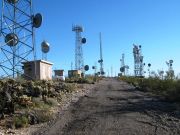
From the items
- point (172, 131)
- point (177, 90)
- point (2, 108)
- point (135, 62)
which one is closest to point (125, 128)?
point (172, 131)

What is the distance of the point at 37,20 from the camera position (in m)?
29.7

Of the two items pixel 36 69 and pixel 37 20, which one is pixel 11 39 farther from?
pixel 36 69

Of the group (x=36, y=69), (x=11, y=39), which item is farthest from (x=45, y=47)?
(x=11, y=39)

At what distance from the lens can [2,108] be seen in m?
15.9

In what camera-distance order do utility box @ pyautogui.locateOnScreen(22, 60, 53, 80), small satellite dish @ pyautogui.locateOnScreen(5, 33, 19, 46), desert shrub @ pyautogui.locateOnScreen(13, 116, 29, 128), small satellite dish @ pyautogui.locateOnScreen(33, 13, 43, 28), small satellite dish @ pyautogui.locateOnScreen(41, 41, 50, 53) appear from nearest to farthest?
desert shrub @ pyautogui.locateOnScreen(13, 116, 29, 128)
small satellite dish @ pyautogui.locateOnScreen(5, 33, 19, 46)
small satellite dish @ pyautogui.locateOnScreen(33, 13, 43, 28)
utility box @ pyautogui.locateOnScreen(22, 60, 53, 80)
small satellite dish @ pyautogui.locateOnScreen(41, 41, 50, 53)

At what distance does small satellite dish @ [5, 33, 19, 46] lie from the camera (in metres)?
28.4

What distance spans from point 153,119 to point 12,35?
1629 centimetres

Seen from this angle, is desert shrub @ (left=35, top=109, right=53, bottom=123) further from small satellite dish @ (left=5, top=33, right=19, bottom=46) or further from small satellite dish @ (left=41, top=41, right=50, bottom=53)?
small satellite dish @ (left=41, top=41, right=50, bottom=53)

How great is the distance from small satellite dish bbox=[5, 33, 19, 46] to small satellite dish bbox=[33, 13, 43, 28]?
1625 millimetres

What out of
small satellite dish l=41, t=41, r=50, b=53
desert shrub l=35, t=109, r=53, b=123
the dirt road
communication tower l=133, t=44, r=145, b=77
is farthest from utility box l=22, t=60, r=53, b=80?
communication tower l=133, t=44, r=145, b=77

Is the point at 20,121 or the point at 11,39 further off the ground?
the point at 11,39

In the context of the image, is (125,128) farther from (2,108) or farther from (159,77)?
(159,77)

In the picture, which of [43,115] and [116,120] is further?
[43,115]

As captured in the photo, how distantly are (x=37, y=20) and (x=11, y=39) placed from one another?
2.47 m
